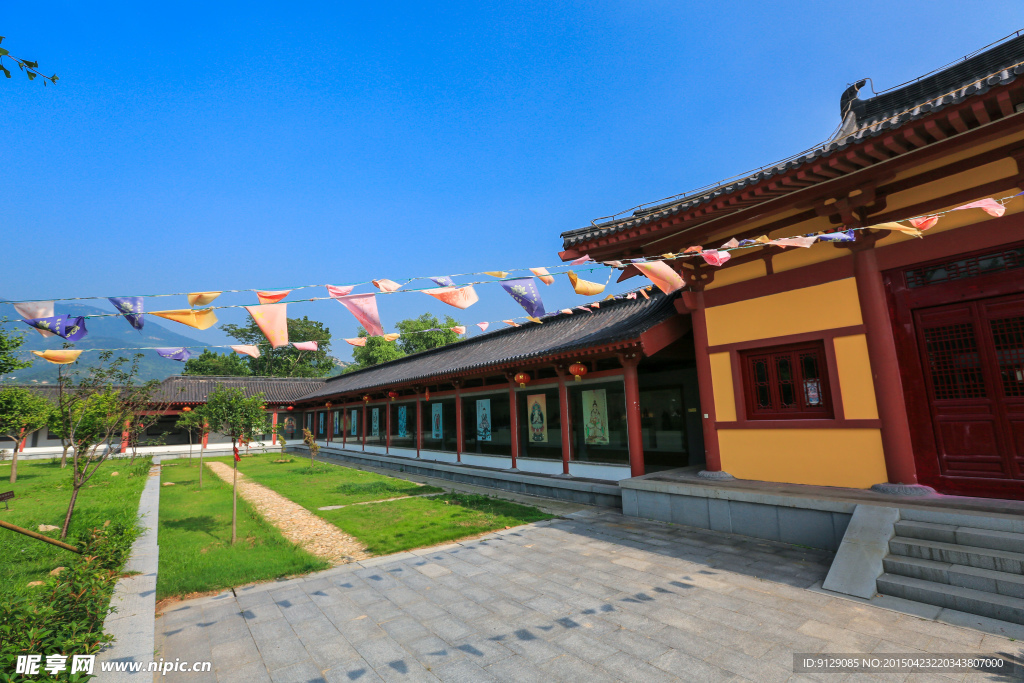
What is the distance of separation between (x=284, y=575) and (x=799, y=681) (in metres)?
5.08

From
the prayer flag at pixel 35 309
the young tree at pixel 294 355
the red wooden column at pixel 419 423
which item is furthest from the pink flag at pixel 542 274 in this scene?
the young tree at pixel 294 355

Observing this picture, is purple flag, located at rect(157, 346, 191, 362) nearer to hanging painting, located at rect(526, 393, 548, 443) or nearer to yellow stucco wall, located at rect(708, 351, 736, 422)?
hanging painting, located at rect(526, 393, 548, 443)

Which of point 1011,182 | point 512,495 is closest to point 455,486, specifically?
point 512,495

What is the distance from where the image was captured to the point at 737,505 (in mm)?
6180

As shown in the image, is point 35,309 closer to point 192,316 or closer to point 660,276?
point 192,316

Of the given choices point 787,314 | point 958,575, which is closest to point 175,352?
point 787,314

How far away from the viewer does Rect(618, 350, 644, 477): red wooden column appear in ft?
27.1

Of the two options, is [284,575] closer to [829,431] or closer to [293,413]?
[829,431]

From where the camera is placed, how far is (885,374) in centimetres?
558

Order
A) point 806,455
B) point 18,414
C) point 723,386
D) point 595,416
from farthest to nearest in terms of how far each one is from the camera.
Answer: point 18,414 < point 595,416 < point 723,386 < point 806,455

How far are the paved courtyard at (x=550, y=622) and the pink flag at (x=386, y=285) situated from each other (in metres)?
3.18

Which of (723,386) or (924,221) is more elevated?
(924,221)

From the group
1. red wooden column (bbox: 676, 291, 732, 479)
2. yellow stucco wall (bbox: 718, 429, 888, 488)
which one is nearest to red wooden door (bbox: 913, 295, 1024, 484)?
yellow stucco wall (bbox: 718, 429, 888, 488)

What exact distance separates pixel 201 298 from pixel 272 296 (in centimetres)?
59
